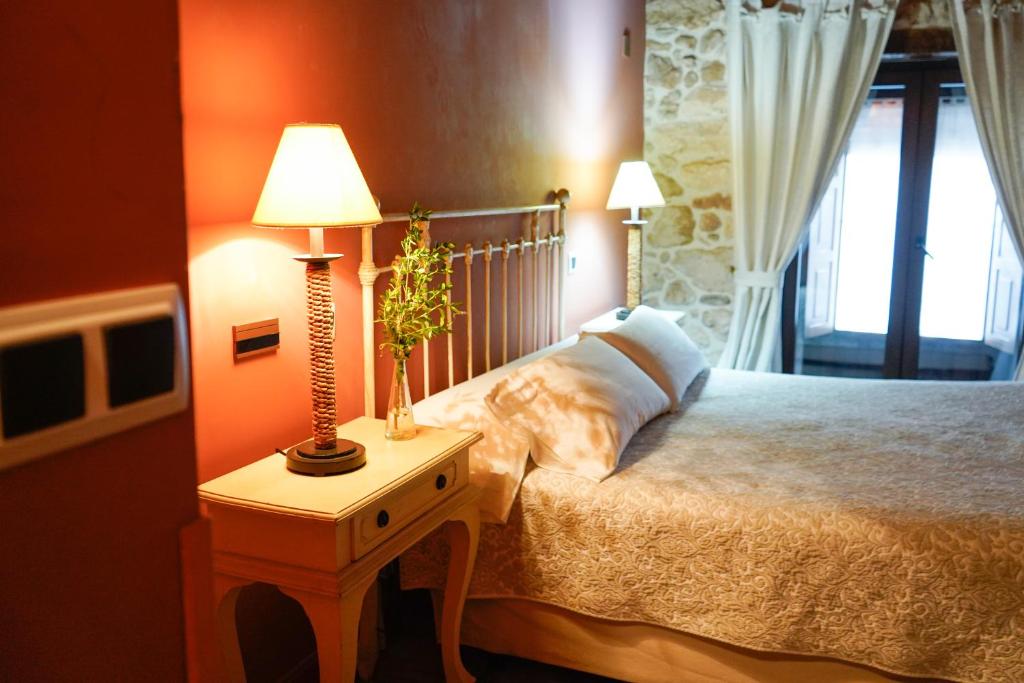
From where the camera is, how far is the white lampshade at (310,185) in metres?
1.87

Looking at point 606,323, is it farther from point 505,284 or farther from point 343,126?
point 343,126

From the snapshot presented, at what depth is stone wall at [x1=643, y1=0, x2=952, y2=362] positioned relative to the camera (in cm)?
505

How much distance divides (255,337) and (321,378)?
10.8 inches

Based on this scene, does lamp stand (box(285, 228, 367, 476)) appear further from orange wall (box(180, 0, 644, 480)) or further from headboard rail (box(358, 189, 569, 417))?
headboard rail (box(358, 189, 569, 417))

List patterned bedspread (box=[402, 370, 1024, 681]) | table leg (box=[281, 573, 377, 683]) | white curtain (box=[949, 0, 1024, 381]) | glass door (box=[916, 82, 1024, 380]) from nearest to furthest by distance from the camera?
table leg (box=[281, 573, 377, 683]) < patterned bedspread (box=[402, 370, 1024, 681]) < white curtain (box=[949, 0, 1024, 381]) < glass door (box=[916, 82, 1024, 380])

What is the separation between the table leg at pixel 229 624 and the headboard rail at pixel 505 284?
749 mm

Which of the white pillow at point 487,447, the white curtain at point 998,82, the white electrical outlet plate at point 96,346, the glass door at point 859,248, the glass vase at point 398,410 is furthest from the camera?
the glass door at point 859,248

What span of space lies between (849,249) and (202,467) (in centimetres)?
431

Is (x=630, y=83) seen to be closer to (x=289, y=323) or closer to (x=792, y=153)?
(x=792, y=153)

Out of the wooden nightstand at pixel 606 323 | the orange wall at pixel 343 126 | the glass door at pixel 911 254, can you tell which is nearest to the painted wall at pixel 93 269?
the orange wall at pixel 343 126

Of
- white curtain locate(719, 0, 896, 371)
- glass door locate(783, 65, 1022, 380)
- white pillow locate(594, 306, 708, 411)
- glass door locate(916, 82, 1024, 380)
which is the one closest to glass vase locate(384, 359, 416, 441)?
white pillow locate(594, 306, 708, 411)

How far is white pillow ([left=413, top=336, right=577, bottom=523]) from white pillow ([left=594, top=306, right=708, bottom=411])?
0.76m

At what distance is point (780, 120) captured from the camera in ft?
16.1

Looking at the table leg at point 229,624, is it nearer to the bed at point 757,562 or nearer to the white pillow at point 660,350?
the bed at point 757,562
